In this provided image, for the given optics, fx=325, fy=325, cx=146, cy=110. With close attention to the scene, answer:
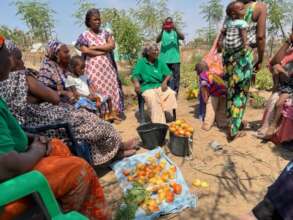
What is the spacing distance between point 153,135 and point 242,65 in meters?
1.50

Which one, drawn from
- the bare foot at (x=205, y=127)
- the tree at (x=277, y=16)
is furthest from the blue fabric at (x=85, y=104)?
the tree at (x=277, y=16)

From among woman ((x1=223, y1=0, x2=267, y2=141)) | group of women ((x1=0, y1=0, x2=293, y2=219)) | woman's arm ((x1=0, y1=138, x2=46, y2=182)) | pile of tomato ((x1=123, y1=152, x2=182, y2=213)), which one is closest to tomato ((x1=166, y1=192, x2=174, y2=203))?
pile of tomato ((x1=123, y1=152, x2=182, y2=213))

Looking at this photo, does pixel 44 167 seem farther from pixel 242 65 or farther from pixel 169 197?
pixel 242 65

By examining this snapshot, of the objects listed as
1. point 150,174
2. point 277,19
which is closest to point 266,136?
point 150,174

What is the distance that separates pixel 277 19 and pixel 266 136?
6179 millimetres

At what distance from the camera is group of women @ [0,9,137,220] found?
6.34ft

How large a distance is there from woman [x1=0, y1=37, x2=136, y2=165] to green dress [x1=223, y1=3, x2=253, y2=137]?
1.62 meters

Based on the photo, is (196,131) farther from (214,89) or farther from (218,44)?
(218,44)

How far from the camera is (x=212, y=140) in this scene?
468cm

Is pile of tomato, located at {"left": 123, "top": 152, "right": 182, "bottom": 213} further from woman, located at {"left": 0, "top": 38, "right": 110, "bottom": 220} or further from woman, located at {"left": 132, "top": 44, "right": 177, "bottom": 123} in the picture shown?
woman, located at {"left": 132, "top": 44, "right": 177, "bottom": 123}

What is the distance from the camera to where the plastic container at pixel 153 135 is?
14.0 ft

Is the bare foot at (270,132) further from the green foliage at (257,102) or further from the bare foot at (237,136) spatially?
the green foliage at (257,102)

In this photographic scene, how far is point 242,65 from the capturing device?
4316 mm

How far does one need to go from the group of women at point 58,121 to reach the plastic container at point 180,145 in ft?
1.66
